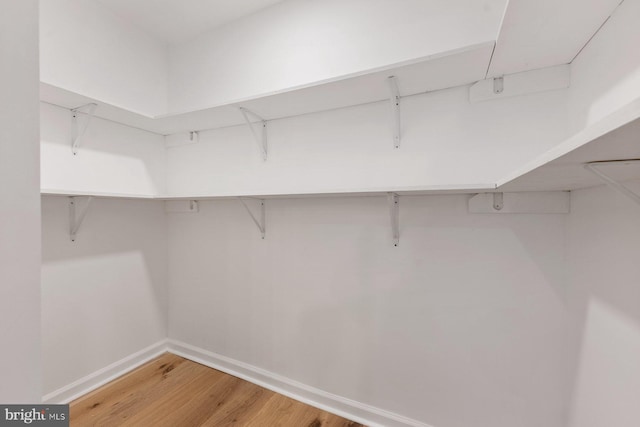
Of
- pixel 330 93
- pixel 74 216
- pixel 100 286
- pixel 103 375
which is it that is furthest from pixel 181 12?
pixel 103 375

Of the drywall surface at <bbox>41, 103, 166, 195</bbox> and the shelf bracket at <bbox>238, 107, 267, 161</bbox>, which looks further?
the shelf bracket at <bbox>238, 107, 267, 161</bbox>

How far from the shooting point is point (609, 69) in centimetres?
83

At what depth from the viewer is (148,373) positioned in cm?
188

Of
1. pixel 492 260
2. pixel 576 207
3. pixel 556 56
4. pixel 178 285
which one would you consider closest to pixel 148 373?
pixel 178 285

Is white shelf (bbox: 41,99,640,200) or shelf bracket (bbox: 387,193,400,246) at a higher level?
white shelf (bbox: 41,99,640,200)

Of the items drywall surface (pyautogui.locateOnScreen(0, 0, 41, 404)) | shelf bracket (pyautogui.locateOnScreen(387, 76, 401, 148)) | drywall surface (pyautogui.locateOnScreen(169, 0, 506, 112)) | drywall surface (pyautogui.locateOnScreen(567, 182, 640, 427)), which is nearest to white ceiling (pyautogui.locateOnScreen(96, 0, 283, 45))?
drywall surface (pyautogui.locateOnScreen(169, 0, 506, 112))

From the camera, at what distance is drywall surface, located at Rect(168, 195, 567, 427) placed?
1185 mm

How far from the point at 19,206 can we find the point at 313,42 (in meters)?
1.64

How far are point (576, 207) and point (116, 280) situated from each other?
2.69m

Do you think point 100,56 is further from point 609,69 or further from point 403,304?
point 609,69

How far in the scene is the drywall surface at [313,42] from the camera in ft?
4.22

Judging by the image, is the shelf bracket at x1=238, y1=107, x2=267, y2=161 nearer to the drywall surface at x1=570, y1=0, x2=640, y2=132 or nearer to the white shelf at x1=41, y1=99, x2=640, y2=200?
the white shelf at x1=41, y1=99, x2=640, y2=200

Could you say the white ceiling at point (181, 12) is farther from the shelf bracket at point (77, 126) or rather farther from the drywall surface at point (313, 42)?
the shelf bracket at point (77, 126)

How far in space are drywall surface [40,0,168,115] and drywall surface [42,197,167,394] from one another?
74 centimetres
